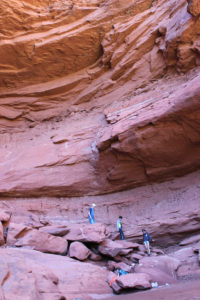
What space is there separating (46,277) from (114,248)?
2.78 metres

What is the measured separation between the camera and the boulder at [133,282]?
5836mm

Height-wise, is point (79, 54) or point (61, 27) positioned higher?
point (61, 27)

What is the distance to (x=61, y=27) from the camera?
14320 millimetres

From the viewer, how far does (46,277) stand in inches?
Result: 210

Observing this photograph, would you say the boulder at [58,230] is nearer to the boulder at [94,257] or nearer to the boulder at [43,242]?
the boulder at [43,242]

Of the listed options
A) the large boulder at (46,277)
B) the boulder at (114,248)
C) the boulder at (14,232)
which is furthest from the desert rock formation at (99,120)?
the large boulder at (46,277)

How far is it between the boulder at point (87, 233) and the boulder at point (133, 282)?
1961mm

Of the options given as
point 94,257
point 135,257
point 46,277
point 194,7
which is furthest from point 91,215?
point 194,7

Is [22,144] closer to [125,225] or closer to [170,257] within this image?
[125,225]

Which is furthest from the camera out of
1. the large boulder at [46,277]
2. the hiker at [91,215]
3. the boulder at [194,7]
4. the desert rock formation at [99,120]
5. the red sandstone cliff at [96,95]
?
the boulder at [194,7]

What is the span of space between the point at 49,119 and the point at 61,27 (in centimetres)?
428

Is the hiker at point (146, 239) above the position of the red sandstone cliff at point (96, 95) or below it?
below

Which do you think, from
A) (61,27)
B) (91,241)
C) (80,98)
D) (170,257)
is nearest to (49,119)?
(80,98)

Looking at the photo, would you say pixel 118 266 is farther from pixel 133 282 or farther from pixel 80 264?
pixel 133 282
